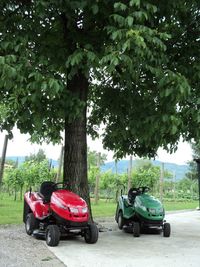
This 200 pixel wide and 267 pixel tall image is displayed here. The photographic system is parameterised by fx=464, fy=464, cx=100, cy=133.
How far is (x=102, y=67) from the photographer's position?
7672 mm

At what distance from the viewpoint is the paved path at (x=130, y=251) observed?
7340 mm

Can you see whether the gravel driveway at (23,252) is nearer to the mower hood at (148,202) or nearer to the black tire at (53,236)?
the black tire at (53,236)

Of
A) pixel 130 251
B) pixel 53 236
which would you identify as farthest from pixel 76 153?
pixel 130 251

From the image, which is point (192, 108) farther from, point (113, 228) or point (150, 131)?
point (113, 228)

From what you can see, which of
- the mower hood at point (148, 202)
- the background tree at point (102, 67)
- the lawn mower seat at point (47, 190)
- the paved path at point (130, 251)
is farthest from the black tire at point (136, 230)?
the lawn mower seat at point (47, 190)

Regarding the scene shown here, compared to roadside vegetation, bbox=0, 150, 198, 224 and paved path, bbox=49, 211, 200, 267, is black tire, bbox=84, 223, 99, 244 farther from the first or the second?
roadside vegetation, bbox=0, 150, 198, 224

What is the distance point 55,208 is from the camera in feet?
29.0

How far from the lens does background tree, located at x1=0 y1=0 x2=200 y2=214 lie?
24.1 feet

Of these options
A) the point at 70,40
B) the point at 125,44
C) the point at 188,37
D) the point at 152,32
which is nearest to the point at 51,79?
the point at 125,44

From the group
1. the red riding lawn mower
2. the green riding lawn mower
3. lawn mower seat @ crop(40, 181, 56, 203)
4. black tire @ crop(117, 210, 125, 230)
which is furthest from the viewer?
black tire @ crop(117, 210, 125, 230)

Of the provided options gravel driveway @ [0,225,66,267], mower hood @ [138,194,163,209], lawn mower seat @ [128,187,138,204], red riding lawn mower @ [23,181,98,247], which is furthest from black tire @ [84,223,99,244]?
lawn mower seat @ [128,187,138,204]

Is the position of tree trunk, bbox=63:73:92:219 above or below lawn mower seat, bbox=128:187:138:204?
above

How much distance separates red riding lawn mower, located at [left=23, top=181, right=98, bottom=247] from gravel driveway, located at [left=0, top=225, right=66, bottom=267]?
0.25 m

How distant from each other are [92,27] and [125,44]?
2774 millimetres
